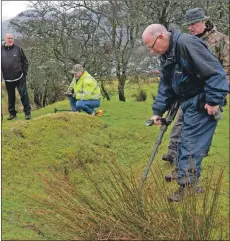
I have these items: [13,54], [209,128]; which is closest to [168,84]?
[209,128]

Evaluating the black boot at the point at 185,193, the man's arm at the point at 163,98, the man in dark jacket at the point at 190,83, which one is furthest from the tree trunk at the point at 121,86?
the black boot at the point at 185,193

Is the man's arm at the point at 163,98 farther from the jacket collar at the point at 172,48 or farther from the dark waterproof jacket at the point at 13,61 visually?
the dark waterproof jacket at the point at 13,61

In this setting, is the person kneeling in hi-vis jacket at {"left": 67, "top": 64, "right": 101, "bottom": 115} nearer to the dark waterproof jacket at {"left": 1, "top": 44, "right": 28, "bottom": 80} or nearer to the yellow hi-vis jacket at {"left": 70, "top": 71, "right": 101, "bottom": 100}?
the yellow hi-vis jacket at {"left": 70, "top": 71, "right": 101, "bottom": 100}

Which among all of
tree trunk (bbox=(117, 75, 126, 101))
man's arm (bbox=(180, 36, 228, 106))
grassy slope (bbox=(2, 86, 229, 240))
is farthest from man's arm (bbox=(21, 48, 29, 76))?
man's arm (bbox=(180, 36, 228, 106))

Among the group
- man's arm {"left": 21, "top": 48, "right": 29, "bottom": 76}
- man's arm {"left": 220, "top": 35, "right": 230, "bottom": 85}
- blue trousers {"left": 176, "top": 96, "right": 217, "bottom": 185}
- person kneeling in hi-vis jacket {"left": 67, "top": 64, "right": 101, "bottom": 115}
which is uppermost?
man's arm {"left": 220, "top": 35, "right": 230, "bottom": 85}

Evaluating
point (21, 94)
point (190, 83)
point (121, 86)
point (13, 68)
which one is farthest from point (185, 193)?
point (121, 86)

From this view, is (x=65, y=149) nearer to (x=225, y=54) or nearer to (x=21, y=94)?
(x=225, y=54)

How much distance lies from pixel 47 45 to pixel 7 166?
16.6 feet

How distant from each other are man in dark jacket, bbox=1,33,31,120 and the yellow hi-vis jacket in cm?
77

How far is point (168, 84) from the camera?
4.56 meters

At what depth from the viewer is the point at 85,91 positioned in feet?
28.1

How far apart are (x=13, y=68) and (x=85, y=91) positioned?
1.10 meters

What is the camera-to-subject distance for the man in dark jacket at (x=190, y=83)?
411cm

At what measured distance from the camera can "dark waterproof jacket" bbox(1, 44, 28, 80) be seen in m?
8.18
